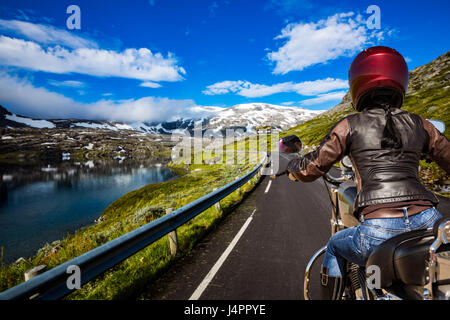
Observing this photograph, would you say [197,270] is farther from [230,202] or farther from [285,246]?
[230,202]

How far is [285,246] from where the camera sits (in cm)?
516

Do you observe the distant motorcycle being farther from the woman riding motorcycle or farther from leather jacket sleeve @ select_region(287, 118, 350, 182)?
leather jacket sleeve @ select_region(287, 118, 350, 182)

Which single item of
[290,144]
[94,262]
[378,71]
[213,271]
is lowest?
[213,271]

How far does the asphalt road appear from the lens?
355cm

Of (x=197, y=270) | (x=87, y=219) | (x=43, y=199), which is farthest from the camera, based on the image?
(x=43, y=199)

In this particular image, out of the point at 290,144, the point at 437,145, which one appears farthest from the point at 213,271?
the point at 437,145

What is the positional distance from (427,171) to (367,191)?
532 inches

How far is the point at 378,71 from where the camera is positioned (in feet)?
6.73

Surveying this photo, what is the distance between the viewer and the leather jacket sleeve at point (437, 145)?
194 cm

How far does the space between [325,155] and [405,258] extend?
2.87ft

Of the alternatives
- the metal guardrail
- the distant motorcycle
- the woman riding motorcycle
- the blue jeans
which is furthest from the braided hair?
the metal guardrail

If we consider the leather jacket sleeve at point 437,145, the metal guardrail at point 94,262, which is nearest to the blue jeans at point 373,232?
the leather jacket sleeve at point 437,145

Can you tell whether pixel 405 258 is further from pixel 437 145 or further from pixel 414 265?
pixel 437 145
